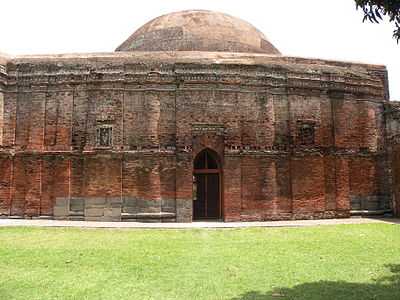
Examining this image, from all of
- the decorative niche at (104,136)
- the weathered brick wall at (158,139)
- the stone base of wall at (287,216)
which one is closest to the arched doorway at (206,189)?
the weathered brick wall at (158,139)

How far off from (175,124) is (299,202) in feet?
16.2

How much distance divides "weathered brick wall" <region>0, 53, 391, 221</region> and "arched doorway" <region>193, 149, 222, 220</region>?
535 millimetres

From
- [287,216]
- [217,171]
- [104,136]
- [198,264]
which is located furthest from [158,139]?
[198,264]

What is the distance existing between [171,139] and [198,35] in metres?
6.34

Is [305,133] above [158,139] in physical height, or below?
above

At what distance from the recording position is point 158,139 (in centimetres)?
1391

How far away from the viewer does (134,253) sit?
27.1 feet

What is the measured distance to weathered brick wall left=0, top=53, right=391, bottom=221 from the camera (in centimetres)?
1371

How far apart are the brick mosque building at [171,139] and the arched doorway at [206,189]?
34 mm

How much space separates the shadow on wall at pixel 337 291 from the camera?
5398mm

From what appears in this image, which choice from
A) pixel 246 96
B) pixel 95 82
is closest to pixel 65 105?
pixel 95 82

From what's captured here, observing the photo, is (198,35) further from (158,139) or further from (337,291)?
(337,291)

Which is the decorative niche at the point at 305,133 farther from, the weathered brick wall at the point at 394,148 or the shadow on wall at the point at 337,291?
the shadow on wall at the point at 337,291

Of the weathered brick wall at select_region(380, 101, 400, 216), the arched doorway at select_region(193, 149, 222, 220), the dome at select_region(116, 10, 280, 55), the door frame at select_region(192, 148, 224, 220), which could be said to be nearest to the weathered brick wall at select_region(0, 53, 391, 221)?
the door frame at select_region(192, 148, 224, 220)
